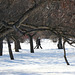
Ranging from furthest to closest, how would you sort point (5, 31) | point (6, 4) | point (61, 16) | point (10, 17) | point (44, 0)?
point (61, 16)
point (10, 17)
point (6, 4)
point (5, 31)
point (44, 0)

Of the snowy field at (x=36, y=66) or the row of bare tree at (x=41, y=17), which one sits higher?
the row of bare tree at (x=41, y=17)

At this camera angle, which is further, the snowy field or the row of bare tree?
the snowy field

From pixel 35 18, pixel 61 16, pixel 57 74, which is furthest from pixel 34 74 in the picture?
pixel 35 18

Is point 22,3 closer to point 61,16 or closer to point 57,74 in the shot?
point 61,16

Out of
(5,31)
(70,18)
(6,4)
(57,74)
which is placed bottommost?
(57,74)

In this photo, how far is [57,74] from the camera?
9.33 metres

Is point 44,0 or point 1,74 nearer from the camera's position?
point 44,0

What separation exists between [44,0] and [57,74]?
3.42 meters

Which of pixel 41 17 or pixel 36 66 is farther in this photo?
pixel 41 17

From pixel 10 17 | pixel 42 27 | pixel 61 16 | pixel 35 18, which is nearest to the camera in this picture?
pixel 42 27

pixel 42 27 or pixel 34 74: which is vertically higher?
pixel 42 27

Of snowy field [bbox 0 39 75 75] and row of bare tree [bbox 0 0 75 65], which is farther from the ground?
row of bare tree [bbox 0 0 75 65]

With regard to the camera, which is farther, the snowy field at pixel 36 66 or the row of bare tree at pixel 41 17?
the snowy field at pixel 36 66

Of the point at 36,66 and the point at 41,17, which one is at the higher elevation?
the point at 41,17
